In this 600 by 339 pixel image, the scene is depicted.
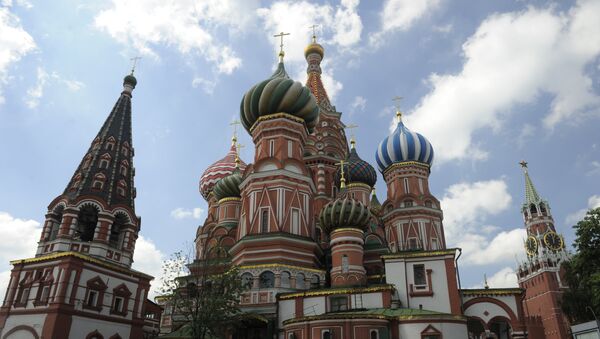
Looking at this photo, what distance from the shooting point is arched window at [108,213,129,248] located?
23781 millimetres

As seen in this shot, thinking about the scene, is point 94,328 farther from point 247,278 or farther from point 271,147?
point 271,147

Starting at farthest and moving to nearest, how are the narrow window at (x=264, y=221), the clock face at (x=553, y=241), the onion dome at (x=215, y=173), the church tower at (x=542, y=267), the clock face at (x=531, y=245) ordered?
1. the clock face at (x=531, y=245)
2. the clock face at (x=553, y=241)
3. the church tower at (x=542, y=267)
4. the onion dome at (x=215, y=173)
5. the narrow window at (x=264, y=221)

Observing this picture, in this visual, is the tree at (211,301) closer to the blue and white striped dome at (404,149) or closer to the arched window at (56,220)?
the arched window at (56,220)

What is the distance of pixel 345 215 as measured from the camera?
84.8ft

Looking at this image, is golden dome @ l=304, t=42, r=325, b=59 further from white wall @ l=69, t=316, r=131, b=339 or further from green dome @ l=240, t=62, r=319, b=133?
white wall @ l=69, t=316, r=131, b=339

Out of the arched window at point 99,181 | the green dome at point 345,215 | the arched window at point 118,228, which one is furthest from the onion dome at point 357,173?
the arched window at point 99,181

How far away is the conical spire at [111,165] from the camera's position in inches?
942

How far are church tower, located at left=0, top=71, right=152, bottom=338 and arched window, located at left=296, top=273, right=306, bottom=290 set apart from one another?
26.3 feet

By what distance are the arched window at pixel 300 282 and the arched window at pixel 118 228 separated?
9.69m

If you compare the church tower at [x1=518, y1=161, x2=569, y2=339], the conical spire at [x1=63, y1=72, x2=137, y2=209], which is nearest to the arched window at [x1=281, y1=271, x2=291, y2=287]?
the conical spire at [x1=63, y1=72, x2=137, y2=209]

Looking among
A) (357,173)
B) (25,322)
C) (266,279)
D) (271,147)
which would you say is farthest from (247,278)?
(357,173)

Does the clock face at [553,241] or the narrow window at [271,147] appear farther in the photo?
the clock face at [553,241]

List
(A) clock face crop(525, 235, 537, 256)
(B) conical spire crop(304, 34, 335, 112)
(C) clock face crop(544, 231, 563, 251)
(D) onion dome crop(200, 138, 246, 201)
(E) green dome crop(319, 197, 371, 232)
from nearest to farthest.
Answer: (E) green dome crop(319, 197, 371, 232) → (B) conical spire crop(304, 34, 335, 112) → (D) onion dome crop(200, 138, 246, 201) → (C) clock face crop(544, 231, 563, 251) → (A) clock face crop(525, 235, 537, 256)

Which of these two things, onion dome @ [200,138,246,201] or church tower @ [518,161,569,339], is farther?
church tower @ [518,161,569,339]
